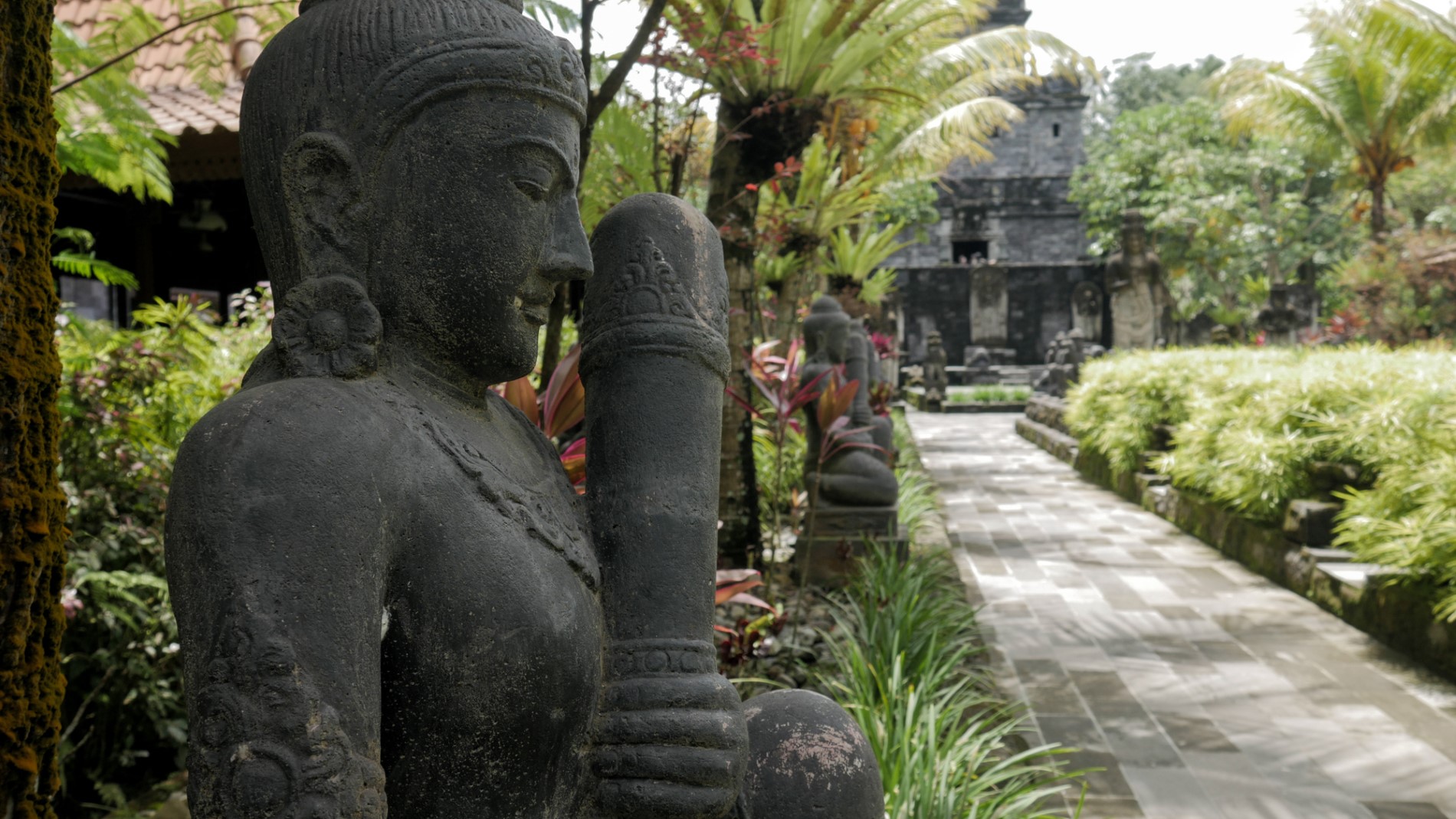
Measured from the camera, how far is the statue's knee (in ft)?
5.01

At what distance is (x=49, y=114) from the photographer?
1.87 m

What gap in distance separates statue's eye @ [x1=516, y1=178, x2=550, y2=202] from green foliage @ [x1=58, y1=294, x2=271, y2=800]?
2576 millimetres

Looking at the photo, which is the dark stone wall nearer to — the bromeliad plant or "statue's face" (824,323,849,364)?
"statue's face" (824,323,849,364)

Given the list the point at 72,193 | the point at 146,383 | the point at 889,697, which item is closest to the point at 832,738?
the point at 889,697

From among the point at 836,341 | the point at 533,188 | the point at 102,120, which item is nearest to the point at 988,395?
the point at 836,341

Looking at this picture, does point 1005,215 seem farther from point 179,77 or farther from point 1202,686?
point 1202,686

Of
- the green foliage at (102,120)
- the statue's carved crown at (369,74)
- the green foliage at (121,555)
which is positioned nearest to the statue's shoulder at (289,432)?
the statue's carved crown at (369,74)

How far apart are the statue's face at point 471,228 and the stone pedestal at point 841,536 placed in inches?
187

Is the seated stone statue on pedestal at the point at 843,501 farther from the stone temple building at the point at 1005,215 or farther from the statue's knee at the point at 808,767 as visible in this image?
the stone temple building at the point at 1005,215

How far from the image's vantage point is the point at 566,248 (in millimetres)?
1408

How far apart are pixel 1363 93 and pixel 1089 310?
12.8 meters

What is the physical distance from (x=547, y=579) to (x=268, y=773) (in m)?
0.40

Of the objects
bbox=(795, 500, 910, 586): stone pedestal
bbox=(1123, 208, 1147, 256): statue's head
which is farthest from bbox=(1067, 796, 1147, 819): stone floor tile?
bbox=(1123, 208, 1147, 256): statue's head

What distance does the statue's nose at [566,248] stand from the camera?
1.39 metres
